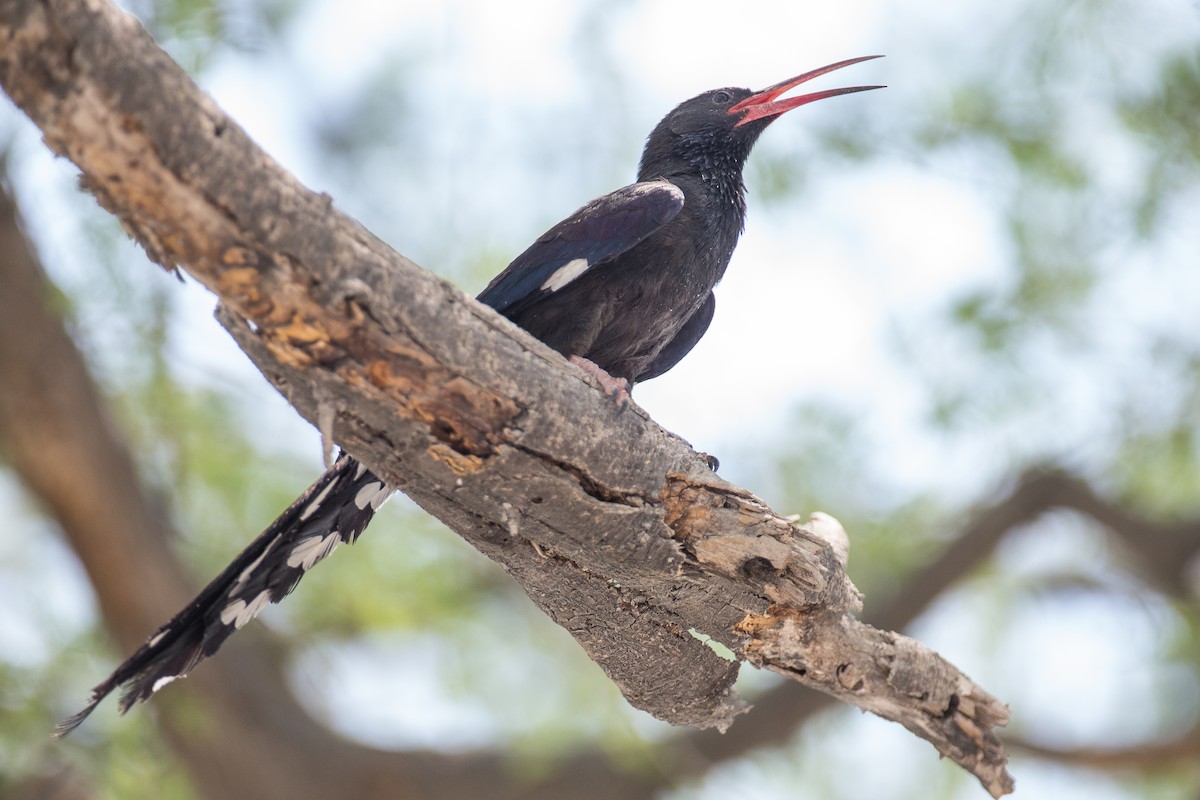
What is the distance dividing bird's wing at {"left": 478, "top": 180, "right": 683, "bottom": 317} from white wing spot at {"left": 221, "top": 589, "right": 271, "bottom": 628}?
128cm

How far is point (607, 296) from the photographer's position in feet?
13.5

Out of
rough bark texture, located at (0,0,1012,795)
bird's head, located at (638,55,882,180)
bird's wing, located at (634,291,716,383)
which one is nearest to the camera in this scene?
rough bark texture, located at (0,0,1012,795)

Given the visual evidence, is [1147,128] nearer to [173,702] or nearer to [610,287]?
[610,287]

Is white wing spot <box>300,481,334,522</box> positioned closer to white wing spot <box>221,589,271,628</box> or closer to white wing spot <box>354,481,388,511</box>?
white wing spot <box>354,481,388,511</box>

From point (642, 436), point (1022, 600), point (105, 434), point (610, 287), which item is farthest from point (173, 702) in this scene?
point (1022, 600)

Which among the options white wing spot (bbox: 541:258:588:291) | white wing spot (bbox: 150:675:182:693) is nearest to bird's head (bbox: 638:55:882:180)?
white wing spot (bbox: 541:258:588:291)

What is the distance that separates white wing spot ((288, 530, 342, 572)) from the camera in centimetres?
361

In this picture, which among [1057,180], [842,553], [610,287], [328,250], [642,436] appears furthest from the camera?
[1057,180]

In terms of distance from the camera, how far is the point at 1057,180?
7.16 m

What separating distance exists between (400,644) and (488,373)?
5.92m

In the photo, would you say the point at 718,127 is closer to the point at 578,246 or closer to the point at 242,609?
the point at 578,246

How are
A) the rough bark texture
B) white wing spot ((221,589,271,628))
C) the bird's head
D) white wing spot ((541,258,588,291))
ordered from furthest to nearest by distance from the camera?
the bird's head
white wing spot ((541,258,588,291))
white wing spot ((221,589,271,628))
the rough bark texture

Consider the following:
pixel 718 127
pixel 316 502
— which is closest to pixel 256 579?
pixel 316 502

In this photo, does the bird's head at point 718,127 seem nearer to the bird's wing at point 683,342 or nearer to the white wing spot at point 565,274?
the bird's wing at point 683,342
